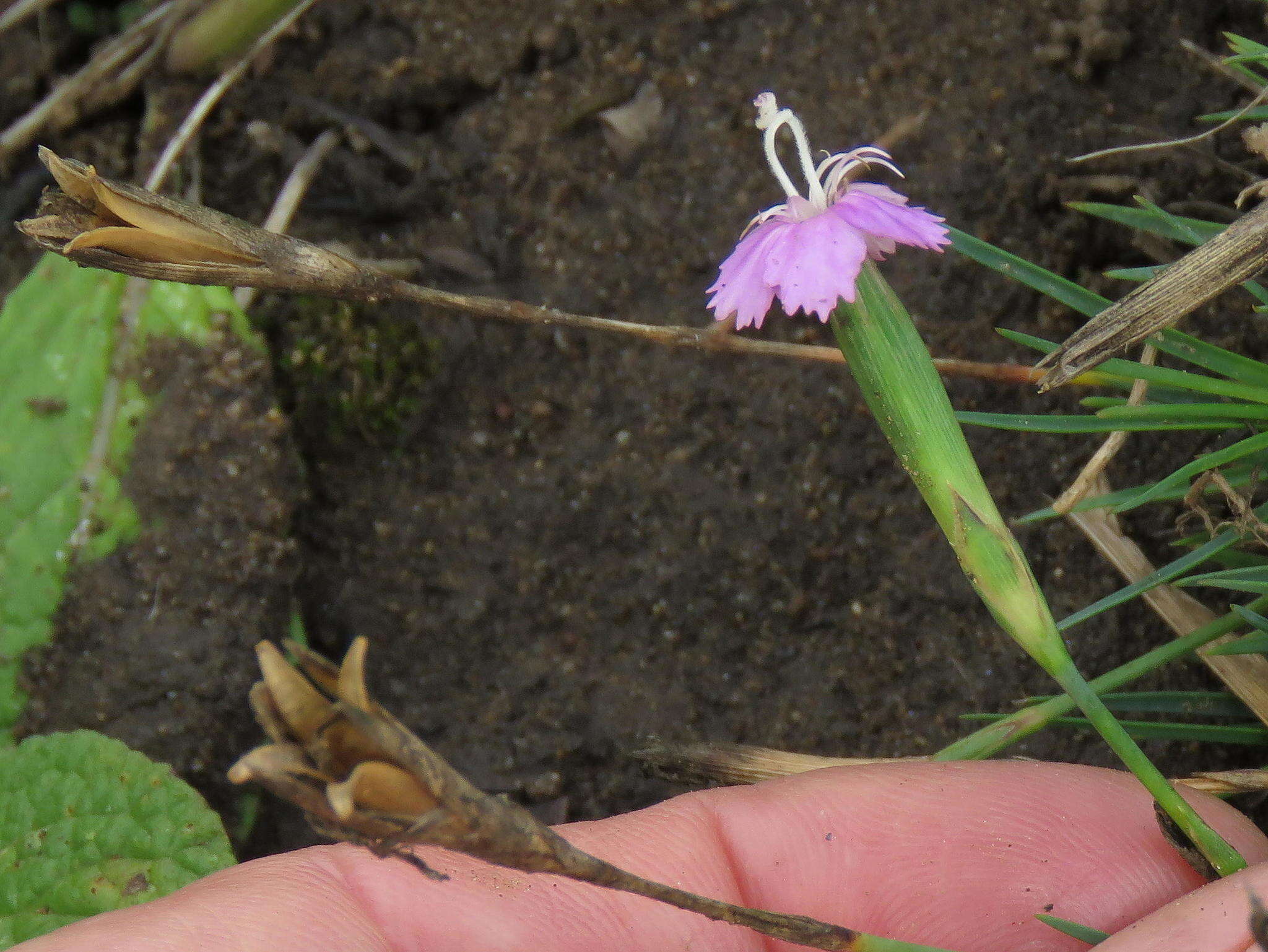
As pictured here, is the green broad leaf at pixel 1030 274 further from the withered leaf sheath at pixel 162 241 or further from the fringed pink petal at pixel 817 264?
the withered leaf sheath at pixel 162 241

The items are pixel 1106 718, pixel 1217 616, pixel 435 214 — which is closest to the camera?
pixel 1106 718

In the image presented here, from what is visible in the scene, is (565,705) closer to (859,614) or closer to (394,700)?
(394,700)

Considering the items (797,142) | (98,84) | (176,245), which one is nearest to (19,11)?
(98,84)

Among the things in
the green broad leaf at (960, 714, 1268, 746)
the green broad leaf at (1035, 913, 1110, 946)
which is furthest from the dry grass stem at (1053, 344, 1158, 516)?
the green broad leaf at (1035, 913, 1110, 946)

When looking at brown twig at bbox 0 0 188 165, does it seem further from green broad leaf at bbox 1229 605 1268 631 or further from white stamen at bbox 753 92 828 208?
green broad leaf at bbox 1229 605 1268 631

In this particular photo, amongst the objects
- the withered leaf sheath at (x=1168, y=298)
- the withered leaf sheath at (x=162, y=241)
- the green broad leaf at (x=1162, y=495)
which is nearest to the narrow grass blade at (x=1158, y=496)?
the green broad leaf at (x=1162, y=495)

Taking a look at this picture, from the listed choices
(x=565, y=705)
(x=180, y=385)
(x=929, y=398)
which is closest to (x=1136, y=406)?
(x=929, y=398)
